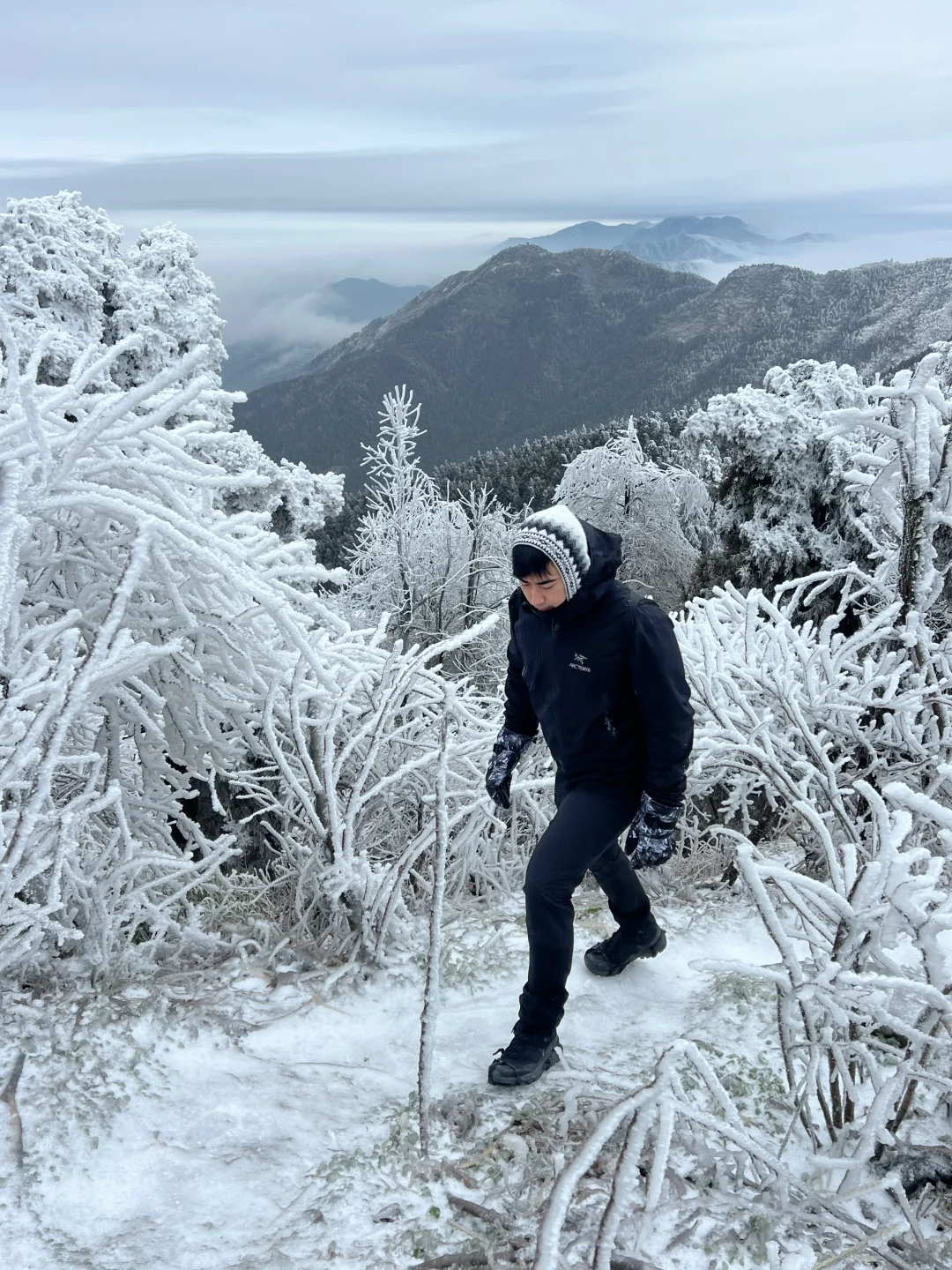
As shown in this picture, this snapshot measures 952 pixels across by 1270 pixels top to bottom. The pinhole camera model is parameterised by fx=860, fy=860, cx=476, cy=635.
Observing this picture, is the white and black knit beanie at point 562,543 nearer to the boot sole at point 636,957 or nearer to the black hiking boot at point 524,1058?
the black hiking boot at point 524,1058

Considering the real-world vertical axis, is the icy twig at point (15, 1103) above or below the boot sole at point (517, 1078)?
above

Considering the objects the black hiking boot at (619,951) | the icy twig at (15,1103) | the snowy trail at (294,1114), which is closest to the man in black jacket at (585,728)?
the snowy trail at (294,1114)

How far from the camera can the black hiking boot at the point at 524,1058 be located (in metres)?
2.65

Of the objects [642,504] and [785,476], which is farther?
[642,504]

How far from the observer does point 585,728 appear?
2822 millimetres

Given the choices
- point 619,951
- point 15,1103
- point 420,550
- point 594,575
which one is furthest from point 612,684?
point 420,550

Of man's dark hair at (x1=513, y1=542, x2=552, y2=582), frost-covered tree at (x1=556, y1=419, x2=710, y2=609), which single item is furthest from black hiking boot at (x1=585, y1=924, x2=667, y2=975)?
frost-covered tree at (x1=556, y1=419, x2=710, y2=609)

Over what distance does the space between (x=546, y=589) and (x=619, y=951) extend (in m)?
1.52

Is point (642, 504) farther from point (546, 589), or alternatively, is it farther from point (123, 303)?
point (546, 589)

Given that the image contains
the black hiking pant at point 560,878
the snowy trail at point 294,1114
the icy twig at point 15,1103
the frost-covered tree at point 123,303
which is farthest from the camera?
the frost-covered tree at point 123,303

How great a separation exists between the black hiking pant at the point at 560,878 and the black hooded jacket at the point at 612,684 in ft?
0.27

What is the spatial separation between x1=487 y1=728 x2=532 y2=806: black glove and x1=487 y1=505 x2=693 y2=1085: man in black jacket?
1.26ft

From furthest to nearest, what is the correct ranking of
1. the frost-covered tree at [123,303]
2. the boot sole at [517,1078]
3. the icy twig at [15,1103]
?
the frost-covered tree at [123,303]
the boot sole at [517,1078]
the icy twig at [15,1103]

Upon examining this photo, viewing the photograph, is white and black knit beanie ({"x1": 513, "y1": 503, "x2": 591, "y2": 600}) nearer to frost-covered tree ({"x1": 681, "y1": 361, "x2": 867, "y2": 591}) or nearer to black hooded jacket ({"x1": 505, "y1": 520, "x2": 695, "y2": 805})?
black hooded jacket ({"x1": 505, "y1": 520, "x2": 695, "y2": 805})
